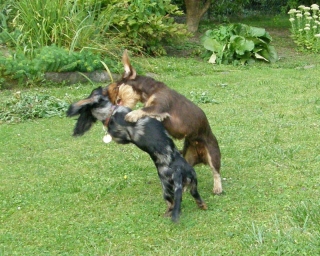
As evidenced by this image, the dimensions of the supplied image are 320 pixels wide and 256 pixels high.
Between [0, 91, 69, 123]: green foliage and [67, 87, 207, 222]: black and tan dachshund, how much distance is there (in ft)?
12.3

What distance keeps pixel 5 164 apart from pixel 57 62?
429 centimetres

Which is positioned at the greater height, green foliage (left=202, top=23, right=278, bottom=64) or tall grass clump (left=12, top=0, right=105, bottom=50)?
tall grass clump (left=12, top=0, right=105, bottom=50)

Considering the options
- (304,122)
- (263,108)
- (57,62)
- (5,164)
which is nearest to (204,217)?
(5,164)

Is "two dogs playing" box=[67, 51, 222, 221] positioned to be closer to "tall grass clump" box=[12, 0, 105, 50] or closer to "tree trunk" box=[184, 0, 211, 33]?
"tall grass clump" box=[12, 0, 105, 50]

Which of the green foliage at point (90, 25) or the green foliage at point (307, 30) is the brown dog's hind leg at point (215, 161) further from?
the green foliage at point (307, 30)

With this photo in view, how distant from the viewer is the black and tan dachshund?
17.5 feet

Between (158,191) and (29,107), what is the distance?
12.9ft

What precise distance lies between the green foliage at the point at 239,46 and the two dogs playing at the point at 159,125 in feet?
25.6

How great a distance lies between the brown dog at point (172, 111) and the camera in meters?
5.66

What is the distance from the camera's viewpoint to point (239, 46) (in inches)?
533

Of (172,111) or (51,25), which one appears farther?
(51,25)

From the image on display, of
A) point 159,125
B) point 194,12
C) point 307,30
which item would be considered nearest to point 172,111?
point 159,125

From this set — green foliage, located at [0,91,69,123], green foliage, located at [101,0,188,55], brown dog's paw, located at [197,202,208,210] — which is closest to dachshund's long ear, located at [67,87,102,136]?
brown dog's paw, located at [197,202,208,210]

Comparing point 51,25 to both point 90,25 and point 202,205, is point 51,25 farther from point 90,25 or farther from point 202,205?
point 202,205
